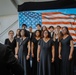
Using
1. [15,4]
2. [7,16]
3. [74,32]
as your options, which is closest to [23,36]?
[74,32]

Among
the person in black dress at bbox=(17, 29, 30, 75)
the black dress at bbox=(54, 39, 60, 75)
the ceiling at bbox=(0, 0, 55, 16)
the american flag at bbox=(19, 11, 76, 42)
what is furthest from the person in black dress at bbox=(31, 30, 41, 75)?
the ceiling at bbox=(0, 0, 55, 16)

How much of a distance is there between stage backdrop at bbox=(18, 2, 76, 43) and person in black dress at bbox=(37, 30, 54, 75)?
1.63m

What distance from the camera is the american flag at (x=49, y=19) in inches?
238

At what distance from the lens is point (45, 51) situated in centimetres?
452

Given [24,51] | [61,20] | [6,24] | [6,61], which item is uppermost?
[6,61]

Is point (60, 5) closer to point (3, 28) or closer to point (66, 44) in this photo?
point (66, 44)

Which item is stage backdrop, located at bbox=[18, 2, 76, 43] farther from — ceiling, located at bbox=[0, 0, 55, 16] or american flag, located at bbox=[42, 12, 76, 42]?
ceiling, located at bbox=[0, 0, 55, 16]

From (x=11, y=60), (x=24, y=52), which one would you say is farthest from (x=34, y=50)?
(x=11, y=60)

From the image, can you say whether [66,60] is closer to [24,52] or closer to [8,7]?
[24,52]

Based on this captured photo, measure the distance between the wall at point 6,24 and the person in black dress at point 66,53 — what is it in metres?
3.88

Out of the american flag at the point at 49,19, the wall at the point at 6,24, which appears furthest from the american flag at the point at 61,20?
the wall at the point at 6,24

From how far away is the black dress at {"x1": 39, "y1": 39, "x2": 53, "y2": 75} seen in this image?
14.8ft

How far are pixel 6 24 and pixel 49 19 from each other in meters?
2.85

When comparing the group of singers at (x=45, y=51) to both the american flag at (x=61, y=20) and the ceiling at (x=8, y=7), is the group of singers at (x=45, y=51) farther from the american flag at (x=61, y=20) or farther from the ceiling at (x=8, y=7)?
the ceiling at (x=8, y=7)
